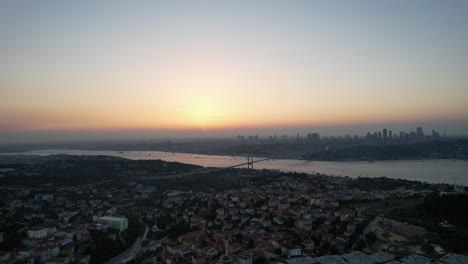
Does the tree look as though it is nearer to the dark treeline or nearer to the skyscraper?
the dark treeline

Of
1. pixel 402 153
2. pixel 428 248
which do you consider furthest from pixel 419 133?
pixel 428 248

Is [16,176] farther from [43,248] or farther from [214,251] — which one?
[214,251]

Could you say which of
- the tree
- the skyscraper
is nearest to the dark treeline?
the skyscraper

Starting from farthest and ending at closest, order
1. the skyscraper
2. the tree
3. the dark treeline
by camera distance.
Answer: the skyscraper, the dark treeline, the tree

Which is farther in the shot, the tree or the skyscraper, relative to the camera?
the skyscraper

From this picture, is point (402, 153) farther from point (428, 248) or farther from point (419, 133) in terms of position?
point (428, 248)

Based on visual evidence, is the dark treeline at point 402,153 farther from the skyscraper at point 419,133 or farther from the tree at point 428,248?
the tree at point 428,248

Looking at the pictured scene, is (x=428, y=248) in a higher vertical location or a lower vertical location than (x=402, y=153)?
lower

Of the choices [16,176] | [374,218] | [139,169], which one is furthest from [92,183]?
[374,218]

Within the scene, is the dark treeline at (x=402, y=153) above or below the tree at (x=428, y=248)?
above

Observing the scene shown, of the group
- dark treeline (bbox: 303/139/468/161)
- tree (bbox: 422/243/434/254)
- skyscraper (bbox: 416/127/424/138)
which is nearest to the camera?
tree (bbox: 422/243/434/254)

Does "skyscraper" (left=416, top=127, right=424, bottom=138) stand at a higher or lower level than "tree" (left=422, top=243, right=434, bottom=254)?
higher

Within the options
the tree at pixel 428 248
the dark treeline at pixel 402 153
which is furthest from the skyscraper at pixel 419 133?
the tree at pixel 428 248
